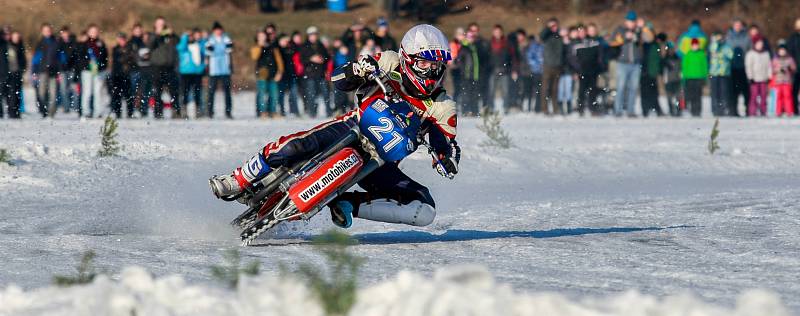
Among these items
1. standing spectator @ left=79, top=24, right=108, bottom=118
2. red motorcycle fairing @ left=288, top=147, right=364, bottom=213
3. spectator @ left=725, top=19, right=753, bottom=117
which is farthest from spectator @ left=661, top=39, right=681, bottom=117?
red motorcycle fairing @ left=288, top=147, right=364, bottom=213

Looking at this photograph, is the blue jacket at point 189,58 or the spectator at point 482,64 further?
the spectator at point 482,64

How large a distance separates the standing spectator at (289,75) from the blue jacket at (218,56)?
0.97 meters

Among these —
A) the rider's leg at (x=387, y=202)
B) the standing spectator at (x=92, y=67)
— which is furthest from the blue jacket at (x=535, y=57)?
the rider's leg at (x=387, y=202)

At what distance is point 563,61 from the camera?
2669 centimetres

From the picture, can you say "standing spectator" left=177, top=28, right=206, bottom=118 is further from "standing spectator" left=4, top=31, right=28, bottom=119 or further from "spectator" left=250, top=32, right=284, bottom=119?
"standing spectator" left=4, top=31, right=28, bottom=119

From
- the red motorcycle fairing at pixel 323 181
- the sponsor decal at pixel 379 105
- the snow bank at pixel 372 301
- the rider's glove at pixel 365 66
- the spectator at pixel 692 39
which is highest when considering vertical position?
the spectator at pixel 692 39

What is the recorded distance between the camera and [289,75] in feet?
80.7

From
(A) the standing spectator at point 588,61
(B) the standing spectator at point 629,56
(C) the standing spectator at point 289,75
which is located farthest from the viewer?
(A) the standing spectator at point 588,61

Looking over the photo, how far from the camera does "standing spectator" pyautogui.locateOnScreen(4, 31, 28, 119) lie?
75.6ft

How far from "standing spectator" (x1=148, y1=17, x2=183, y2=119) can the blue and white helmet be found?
14.7 meters

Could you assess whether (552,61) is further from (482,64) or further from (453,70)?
(453,70)

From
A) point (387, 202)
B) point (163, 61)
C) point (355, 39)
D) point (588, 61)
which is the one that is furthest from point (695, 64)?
point (387, 202)

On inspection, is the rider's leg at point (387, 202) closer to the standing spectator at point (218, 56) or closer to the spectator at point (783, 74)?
the standing spectator at point (218, 56)

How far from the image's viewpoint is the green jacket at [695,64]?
27234 mm
